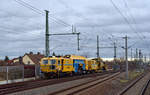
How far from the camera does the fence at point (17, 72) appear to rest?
27.0 meters

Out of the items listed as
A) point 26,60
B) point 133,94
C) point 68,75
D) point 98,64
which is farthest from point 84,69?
point 26,60

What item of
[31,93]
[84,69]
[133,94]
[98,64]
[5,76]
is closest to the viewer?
[31,93]

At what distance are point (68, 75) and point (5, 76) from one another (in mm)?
10315

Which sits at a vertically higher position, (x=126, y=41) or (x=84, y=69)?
(x=126, y=41)

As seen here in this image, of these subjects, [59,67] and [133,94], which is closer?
[133,94]

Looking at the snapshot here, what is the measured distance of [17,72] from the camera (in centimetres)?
2875

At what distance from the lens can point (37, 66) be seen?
3350cm

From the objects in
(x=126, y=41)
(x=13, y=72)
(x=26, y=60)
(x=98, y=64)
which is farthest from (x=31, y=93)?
(x=26, y=60)

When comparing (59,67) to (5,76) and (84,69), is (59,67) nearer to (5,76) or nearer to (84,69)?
(5,76)

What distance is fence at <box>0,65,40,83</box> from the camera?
27.0 meters

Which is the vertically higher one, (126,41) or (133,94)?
(126,41)

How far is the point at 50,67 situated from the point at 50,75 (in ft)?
4.06

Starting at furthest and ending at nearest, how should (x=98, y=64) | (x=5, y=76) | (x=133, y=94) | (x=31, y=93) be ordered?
(x=98, y=64)
(x=5, y=76)
(x=133, y=94)
(x=31, y=93)

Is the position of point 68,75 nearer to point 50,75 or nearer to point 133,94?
point 50,75
